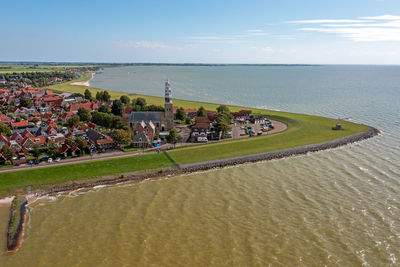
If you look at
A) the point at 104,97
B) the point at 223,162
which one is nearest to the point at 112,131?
the point at 223,162

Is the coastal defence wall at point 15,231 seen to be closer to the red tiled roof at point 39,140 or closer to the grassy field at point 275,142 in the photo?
the grassy field at point 275,142

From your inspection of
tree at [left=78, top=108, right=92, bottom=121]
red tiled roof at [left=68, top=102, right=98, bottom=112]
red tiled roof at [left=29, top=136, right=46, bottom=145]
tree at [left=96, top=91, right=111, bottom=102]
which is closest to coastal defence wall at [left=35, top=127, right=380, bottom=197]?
red tiled roof at [left=29, top=136, right=46, bottom=145]

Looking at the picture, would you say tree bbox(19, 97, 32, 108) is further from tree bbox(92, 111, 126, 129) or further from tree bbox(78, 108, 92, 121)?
tree bbox(92, 111, 126, 129)

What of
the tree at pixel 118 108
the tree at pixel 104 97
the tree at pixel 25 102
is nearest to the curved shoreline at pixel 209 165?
the tree at pixel 118 108

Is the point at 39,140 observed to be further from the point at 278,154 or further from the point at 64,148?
the point at 278,154

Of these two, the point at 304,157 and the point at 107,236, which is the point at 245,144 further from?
the point at 107,236

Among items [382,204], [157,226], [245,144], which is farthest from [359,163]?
[157,226]
